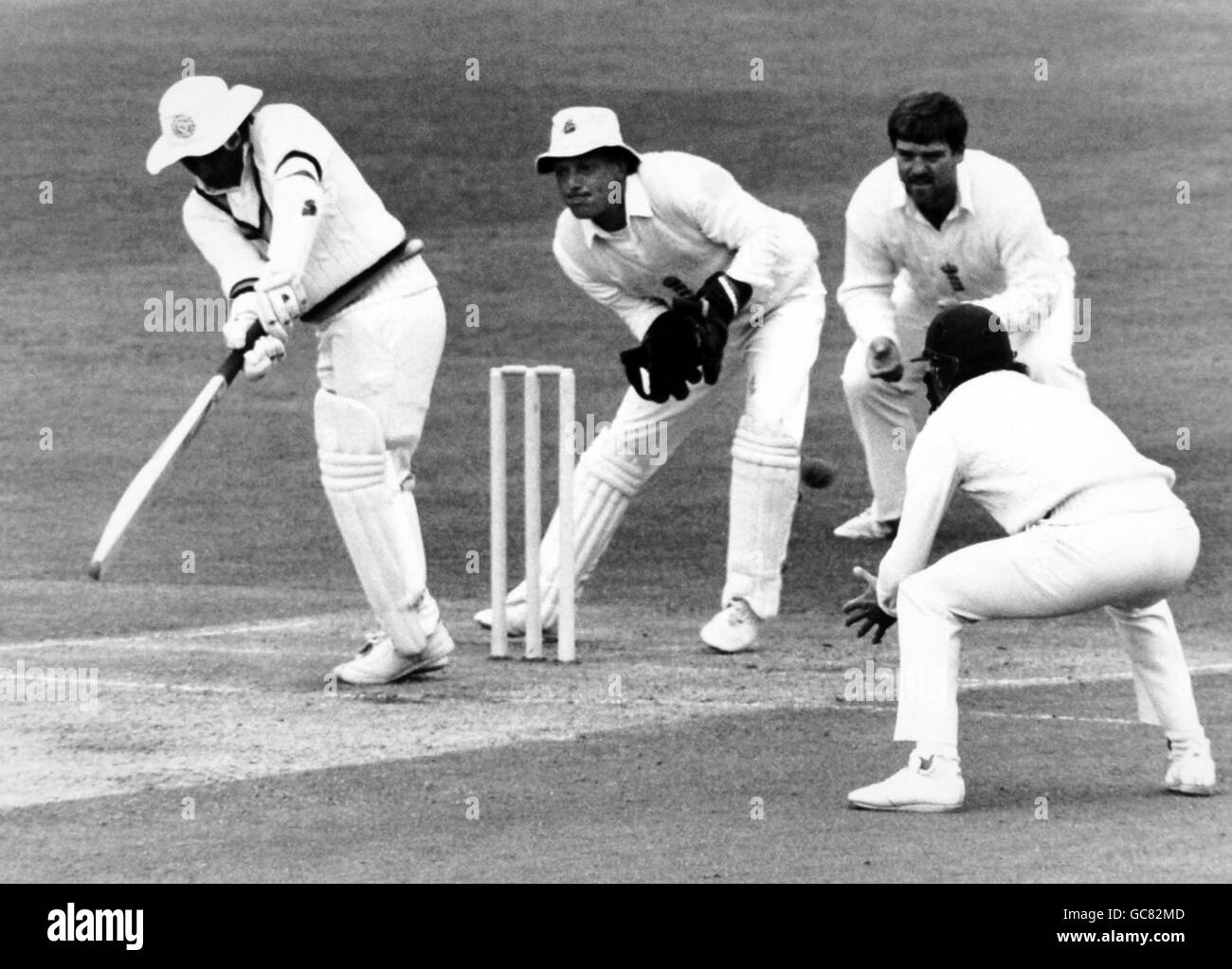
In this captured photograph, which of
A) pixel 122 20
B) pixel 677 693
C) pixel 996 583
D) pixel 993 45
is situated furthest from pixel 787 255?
pixel 122 20

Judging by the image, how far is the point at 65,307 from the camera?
17.2 meters

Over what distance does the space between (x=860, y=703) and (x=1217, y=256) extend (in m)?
10.4

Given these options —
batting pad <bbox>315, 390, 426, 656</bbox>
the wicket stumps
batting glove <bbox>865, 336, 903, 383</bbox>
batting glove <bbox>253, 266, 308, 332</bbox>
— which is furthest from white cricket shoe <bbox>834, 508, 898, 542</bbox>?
batting glove <bbox>253, 266, 308, 332</bbox>

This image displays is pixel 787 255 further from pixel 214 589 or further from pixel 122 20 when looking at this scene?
pixel 122 20

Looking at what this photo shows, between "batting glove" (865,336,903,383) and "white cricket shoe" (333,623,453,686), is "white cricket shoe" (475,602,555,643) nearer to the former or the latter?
"white cricket shoe" (333,623,453,686)

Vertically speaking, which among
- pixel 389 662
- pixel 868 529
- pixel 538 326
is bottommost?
pixel 389 662

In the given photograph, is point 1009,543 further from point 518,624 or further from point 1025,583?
point 518,624

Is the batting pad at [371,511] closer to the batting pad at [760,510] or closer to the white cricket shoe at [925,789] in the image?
the batting pad at [760,510]

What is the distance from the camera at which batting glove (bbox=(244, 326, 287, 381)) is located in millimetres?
8070

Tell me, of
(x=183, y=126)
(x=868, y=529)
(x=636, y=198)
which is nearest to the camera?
(x=183, y=126)

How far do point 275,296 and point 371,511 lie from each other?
84 centimetres

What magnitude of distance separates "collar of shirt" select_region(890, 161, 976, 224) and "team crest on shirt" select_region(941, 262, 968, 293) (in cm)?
26

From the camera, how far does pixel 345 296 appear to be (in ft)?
28.3

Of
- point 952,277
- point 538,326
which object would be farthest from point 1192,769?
point 538,326
